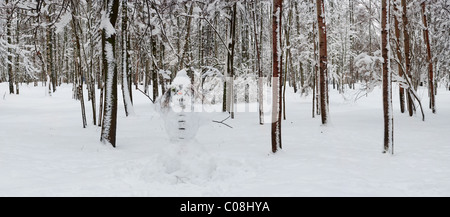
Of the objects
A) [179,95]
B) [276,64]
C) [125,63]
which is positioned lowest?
[179,95]

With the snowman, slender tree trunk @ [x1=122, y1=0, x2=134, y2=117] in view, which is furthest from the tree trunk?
slender tree trunk @ [x1=122, y1=0, x2=134, y2=117]

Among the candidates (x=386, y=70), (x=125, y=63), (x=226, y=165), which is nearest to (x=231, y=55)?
(x=125, y=63)

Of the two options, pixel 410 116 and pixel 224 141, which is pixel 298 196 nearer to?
pixel 224 141

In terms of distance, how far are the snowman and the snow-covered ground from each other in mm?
220

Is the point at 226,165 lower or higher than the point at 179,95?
lower

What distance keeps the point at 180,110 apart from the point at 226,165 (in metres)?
1.54

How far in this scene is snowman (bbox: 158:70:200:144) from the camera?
5645mm

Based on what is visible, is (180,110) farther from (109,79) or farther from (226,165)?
(109,79)

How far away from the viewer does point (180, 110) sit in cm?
568

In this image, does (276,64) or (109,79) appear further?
(109,79)

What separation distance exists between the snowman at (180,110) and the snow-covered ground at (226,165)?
0.22 metres

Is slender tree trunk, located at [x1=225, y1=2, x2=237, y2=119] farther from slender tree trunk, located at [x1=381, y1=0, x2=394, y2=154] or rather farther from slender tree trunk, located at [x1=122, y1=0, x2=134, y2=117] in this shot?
slender tree trunk, located at [x1=381, y1=0, x2=394, y2=154]

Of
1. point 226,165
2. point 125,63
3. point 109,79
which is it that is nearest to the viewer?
point 226,165
